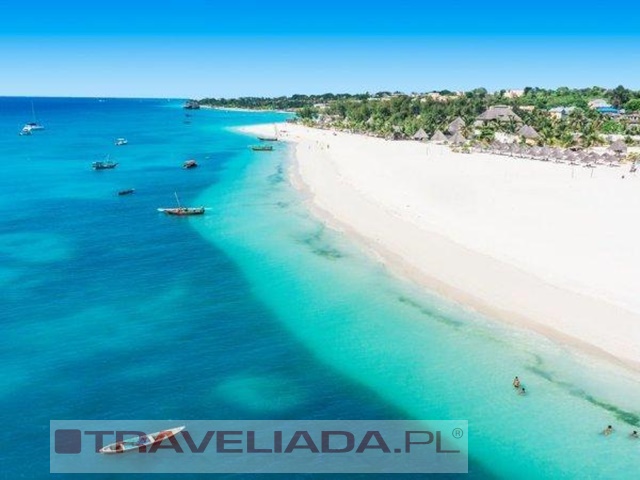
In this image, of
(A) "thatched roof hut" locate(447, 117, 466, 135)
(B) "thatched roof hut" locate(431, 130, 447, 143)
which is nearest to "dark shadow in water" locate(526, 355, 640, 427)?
(B) "thatched roof hut" locate(431, 130, 447, 143)

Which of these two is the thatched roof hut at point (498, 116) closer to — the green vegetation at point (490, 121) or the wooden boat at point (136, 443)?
the green vegetation at point (490, 121)

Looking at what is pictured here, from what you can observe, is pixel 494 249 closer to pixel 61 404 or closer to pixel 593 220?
pixel 593 220

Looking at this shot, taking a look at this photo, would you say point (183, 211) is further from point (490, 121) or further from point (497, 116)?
point (497, 116)

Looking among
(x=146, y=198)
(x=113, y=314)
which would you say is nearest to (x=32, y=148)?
(x=146, y=198)

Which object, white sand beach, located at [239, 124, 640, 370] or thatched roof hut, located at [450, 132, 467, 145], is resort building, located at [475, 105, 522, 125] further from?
white sand beach, located at [239, 124, 640, 370]

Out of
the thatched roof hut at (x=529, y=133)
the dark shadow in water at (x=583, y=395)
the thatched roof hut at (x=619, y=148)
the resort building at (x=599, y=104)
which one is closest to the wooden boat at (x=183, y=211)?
the dark shadow in water at (x=583, y=395)
